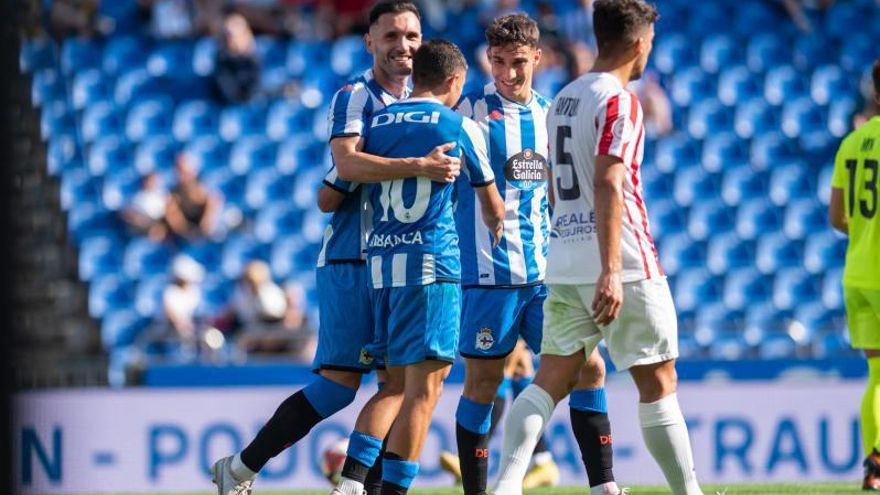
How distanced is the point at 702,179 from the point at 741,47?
7.78 feet

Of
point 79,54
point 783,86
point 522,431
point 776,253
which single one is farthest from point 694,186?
point 522,431

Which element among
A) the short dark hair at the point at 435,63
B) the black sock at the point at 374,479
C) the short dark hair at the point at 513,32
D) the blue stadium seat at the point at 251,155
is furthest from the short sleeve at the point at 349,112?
the blue stadium seat at the point at 251,155

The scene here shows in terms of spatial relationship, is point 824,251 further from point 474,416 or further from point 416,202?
point 416,202

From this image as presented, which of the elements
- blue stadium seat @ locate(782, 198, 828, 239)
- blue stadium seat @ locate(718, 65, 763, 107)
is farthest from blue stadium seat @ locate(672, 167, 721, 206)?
blue stadium seat @ locate(718, 65, 763, 107)

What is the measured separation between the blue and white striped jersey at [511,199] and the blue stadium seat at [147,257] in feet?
24.6

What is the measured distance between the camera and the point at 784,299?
14562 millimetres

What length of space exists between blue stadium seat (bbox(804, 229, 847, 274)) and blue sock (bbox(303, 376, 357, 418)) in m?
9.65

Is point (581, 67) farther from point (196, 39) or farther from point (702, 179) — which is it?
point (196, 39)

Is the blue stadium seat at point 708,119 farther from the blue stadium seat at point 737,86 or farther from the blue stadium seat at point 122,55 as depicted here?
the blue stadium seat at point 122,55

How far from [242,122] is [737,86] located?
5649 millimetres

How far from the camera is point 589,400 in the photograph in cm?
647

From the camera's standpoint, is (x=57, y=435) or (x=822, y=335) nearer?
(x=57, y=435)

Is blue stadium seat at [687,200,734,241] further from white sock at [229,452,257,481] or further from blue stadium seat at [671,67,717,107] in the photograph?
white sock at [229,452,257,481]

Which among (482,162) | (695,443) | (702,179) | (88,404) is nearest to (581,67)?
(702,179)
